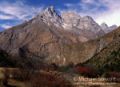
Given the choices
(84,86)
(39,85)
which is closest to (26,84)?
(39,85)

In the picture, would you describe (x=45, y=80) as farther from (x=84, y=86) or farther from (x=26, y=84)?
(x=84, y=86)

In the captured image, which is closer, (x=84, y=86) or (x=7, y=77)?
(x=7, y=77)

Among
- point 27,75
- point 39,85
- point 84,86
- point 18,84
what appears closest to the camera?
point 39,85

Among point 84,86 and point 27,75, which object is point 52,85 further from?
point 84,86

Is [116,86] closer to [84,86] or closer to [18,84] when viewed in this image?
[84,86]

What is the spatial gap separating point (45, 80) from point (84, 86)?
163 feet

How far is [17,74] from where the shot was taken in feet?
384

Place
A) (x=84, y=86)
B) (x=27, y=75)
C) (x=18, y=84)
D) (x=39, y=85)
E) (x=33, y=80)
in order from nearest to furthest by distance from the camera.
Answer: (x=39, y=85)
(x=33, y=80)
(x=18, y=84)
(x=27, y=75)
(x=84, y=86)

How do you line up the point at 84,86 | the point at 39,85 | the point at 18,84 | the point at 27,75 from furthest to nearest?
the point at 84,86
the point at 27,75
the point at 18,84
the point at 39,85

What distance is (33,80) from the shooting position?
9512 centimetres

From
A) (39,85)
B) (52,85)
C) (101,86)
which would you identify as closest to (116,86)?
(101,86)

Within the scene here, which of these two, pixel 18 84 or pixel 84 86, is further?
pixel 84 86

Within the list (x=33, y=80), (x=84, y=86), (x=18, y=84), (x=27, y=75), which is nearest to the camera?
(x=33, y=80)

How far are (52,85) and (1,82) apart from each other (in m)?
13.8
